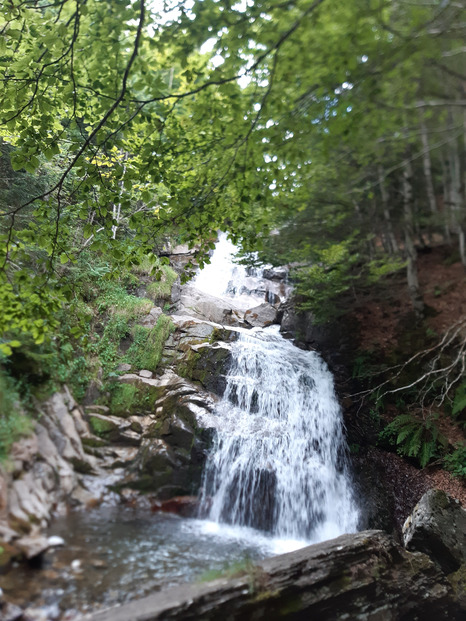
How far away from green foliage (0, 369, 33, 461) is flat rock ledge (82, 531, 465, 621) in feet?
4.68

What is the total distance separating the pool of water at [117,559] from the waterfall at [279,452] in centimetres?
72

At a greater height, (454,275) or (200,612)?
(454,275)

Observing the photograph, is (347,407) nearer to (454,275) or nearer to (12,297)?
(454,275)

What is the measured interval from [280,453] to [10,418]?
382cm

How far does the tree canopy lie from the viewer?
9.27 feet

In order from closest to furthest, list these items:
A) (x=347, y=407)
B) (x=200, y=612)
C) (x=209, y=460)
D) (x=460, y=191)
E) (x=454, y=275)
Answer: (x=200, y=612)
(x=460, y=191)
(x=209, y=460)
(x=454, y=275)
(x=347, y=407)

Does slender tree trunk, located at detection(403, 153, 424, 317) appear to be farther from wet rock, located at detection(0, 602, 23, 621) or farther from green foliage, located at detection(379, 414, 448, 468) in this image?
wet rock, located at detection(0, 602, 23, 621)

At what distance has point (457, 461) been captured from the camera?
17.1 ft

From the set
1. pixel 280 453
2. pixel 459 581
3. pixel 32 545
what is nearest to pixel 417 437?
pixel 459 581

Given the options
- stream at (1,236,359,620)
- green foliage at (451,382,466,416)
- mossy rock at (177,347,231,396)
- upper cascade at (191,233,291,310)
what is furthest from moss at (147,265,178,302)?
green foliage at (451,382,466,416)

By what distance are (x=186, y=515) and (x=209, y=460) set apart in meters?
1.05

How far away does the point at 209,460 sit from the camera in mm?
4953

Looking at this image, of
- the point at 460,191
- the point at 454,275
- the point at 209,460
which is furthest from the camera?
the point at 454,275

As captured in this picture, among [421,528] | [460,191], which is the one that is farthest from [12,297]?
[421,528]
